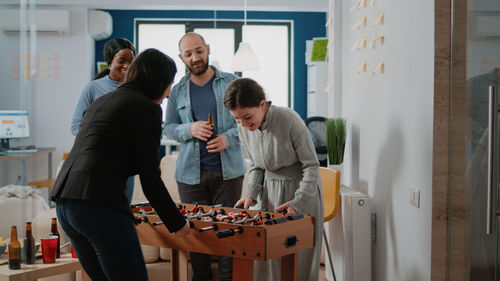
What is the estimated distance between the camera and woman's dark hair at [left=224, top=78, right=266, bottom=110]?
2605 millimetres

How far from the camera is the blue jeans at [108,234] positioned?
1911 millimetres

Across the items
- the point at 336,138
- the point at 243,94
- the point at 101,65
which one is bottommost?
the point at 336,138

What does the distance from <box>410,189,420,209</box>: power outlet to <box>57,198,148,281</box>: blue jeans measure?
135cm

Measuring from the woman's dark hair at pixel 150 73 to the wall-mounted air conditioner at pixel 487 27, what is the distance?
120 cm

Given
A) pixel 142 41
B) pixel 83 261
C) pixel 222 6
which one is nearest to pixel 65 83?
pixel 142 41

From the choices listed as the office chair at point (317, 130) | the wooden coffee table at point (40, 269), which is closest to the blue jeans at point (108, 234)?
the wooden coffee table at point (40, 269)

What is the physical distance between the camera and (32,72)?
1759 millimetres

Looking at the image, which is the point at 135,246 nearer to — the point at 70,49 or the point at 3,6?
the point at 3,6

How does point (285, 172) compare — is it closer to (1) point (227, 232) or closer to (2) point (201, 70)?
(1) point (227, 232)

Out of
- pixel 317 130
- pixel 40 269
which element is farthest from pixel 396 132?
pixel 317 130

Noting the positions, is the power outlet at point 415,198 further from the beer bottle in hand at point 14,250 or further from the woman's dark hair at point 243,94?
the beer bottle in hand at point 14,250

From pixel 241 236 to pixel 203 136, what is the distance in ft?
2.96

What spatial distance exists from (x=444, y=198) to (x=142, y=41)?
7.10 metres

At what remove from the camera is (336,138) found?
3754 mm
